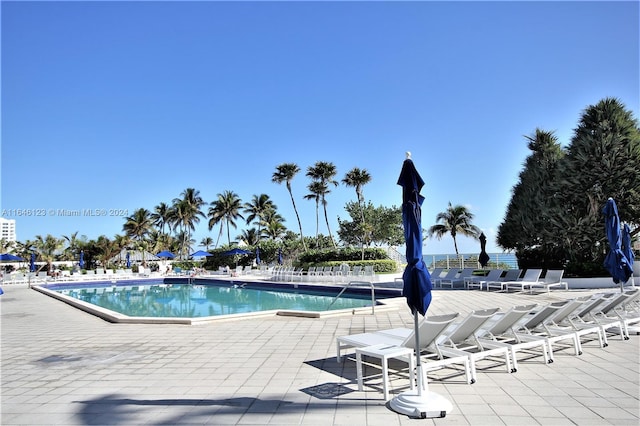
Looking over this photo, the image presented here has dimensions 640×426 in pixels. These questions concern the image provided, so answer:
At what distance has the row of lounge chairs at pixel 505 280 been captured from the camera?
14951 mm

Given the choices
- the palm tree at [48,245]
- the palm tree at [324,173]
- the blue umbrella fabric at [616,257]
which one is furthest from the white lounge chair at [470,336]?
the palm tree at [48,245]

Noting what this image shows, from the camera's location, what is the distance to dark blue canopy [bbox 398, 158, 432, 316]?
394 centimetres

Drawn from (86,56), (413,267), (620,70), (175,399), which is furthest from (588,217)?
(86,56)

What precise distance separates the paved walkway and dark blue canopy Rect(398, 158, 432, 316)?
1.02 metres

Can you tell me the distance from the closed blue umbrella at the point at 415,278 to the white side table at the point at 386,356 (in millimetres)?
188

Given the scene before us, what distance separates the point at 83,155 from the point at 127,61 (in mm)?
11166

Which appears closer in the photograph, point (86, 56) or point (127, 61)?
point (86, 56)

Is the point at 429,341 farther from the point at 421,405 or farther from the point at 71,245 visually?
the point at 71,245

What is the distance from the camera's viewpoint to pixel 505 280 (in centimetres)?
1594

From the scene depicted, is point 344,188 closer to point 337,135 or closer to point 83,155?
point 337,135

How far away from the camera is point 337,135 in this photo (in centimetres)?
2559

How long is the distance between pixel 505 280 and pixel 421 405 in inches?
547

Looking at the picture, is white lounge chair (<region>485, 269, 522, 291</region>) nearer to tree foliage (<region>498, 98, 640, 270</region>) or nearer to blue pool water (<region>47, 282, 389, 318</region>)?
tree foliage (<region>498, 98, 640, 270</region>)

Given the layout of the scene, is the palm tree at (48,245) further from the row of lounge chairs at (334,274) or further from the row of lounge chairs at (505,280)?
the row of lounge chairs at (505,280)
